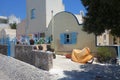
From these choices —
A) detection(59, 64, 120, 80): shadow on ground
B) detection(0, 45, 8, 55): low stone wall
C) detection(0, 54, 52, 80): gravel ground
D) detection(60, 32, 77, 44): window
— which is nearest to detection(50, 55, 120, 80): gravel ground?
detection(59, 64, 120, 80): shadow on ground

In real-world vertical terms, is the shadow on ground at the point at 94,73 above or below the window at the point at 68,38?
below

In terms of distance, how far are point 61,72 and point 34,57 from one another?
3.14 meters

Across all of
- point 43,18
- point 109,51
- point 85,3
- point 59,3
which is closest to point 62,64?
point 109,51

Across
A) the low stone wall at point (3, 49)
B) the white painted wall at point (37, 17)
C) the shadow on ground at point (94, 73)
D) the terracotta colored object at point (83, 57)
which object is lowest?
the shadow on ground at point (94, 73)

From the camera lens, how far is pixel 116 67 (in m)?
17.4

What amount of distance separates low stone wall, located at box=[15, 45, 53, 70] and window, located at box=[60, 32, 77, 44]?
18.2 ft

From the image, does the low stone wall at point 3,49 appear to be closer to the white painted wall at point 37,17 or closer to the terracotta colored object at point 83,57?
the white painted wall at point 37,17

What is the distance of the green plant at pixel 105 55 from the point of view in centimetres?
1948

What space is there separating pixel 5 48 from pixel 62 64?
7.10 metres

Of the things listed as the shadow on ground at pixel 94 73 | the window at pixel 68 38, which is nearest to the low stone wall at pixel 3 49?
the window at pixel 68 38

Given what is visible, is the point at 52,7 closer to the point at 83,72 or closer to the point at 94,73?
the point at 83,72

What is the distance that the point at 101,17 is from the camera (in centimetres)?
1157

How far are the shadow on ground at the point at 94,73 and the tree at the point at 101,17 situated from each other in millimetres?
3251

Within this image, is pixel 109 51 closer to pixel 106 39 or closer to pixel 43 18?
pixel 106 39
